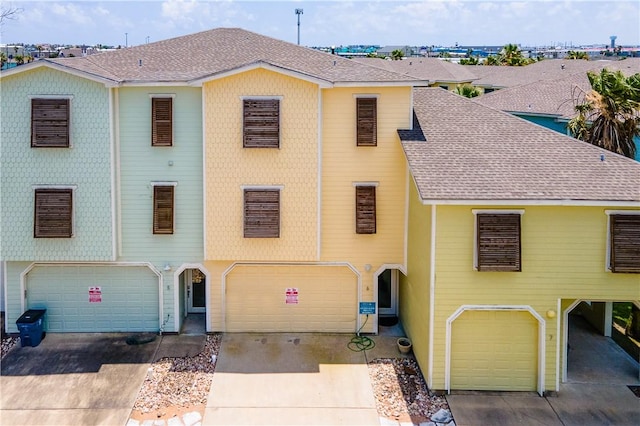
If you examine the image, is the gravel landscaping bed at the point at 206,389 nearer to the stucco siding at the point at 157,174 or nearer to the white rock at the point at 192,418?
the white rock at the point at 192,418

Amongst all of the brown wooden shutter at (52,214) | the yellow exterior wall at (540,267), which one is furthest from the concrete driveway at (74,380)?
the yellow exterior wall at (540,267)

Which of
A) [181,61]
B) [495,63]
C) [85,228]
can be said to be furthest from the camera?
[495,63]

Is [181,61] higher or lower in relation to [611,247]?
higher

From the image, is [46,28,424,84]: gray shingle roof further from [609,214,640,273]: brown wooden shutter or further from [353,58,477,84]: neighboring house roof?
[353,58,477,84]: neighboring house roof

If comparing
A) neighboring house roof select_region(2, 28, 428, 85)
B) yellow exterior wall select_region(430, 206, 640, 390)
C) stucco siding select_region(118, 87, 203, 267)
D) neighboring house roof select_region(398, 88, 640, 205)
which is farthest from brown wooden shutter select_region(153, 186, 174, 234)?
yellow exterior wall select_region(430, 206, 640, 390)

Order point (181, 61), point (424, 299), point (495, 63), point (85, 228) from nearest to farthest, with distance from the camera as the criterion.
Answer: point (424, 299) → point (85, 228) → point (181, 61) → point (495, 63)

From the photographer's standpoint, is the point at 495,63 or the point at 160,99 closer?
the point at 160,99

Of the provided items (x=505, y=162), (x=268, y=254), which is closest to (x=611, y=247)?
(x=505, y=162)

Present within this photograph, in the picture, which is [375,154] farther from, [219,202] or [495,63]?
[495,63]
